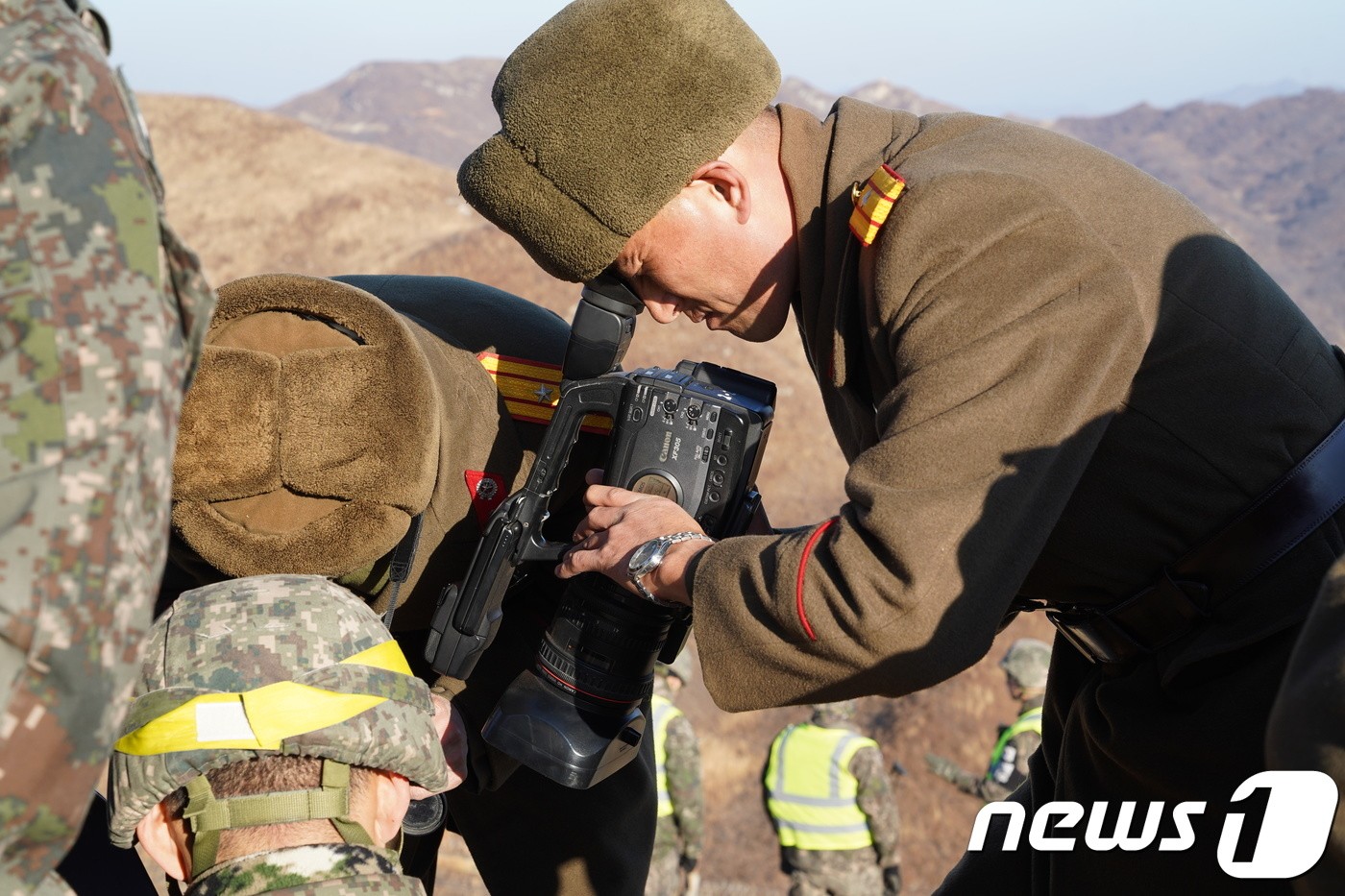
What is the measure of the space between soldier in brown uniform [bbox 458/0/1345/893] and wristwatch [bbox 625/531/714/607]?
0.8 inches

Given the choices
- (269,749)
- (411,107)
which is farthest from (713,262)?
(411,107)

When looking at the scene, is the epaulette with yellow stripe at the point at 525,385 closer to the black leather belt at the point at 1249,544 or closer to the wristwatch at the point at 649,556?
the wristwatch at the point at 649,556

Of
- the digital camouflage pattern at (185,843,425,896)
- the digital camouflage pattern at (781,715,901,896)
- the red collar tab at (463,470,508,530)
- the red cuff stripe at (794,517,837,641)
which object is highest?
the red cuff stripe at (794,517,837,641)

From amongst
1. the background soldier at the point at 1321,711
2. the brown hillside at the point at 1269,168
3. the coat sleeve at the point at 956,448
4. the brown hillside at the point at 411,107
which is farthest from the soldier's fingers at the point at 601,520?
the brown hillside at the point at 411,107

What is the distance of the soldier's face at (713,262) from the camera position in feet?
7.04

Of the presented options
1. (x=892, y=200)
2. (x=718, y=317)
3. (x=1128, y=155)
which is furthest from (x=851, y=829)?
(x=1128, y=155)

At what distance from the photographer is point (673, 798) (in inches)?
245

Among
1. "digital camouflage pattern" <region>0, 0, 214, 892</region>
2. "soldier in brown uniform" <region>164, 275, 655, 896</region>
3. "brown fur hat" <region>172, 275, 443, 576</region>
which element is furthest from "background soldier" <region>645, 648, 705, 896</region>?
"digital camouflage pattern" <region>0, 0, 214, 892</region>

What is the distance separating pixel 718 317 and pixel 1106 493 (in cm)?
76

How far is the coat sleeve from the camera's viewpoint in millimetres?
1642

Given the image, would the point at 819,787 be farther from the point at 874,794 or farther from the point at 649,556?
the point at 649,556

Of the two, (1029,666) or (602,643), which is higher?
(602,643)

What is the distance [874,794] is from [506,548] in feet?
14.1

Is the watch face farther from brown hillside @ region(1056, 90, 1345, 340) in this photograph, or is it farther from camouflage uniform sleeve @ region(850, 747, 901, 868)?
brown hillside @ region(1056, 90, 1345, 340)
